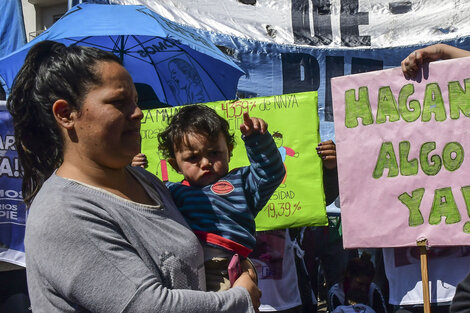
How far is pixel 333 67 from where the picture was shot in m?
5.10

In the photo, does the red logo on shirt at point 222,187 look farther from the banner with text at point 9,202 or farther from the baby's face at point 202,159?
the banner with text at point 9,202

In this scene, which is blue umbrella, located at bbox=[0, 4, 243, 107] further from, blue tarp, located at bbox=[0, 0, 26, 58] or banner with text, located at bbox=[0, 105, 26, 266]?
blue tarp, located at bbox=[0, 0, 26, 58]

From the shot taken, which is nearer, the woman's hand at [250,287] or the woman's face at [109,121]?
the woman's face at [109,121]

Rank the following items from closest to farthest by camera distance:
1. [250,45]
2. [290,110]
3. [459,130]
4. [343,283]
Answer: [459,130] → [290,110] → [343,283] → [250,45]

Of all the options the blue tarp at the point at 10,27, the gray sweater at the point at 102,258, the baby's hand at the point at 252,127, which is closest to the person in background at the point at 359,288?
the baby's hand at the point at 252,127

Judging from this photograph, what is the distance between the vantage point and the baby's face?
6.46ft

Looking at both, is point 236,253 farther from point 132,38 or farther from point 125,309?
point 132,38

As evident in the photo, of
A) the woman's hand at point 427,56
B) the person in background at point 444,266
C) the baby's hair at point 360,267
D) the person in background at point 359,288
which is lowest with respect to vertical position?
the person in background at point 359,288

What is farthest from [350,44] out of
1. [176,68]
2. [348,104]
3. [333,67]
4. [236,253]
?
[236,253]

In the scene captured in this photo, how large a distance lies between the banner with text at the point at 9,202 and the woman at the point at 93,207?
2.31 metres

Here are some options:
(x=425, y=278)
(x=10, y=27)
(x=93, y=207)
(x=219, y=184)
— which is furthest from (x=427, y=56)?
(x=10, y=27)

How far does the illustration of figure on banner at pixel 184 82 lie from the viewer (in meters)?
4.21

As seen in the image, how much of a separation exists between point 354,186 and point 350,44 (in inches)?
100

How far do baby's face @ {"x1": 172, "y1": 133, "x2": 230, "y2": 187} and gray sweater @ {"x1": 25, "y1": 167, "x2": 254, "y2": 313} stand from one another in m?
0.64
